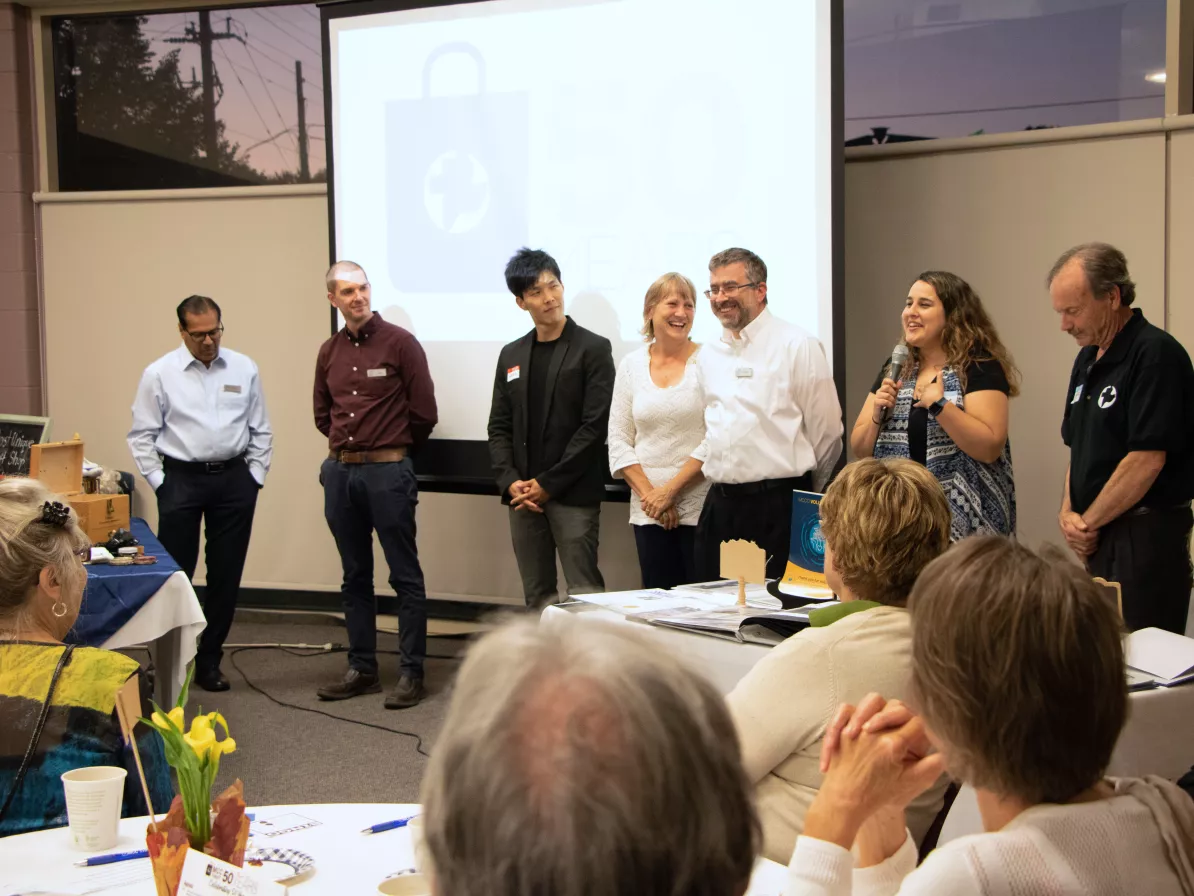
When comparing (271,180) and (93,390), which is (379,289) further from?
(93,390)

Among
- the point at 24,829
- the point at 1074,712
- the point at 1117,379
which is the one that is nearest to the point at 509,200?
the point at 1117,379

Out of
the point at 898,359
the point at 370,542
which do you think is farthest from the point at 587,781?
the point at 370,542

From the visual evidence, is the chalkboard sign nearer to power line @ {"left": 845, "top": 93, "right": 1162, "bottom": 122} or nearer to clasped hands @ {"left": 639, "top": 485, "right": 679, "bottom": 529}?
clasped hands @ {"left": 639, "top": 485, "right": 679, "bottom": 529}

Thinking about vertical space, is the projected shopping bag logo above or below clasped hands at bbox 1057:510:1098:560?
above

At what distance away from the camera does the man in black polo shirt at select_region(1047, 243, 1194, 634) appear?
9.36 feet

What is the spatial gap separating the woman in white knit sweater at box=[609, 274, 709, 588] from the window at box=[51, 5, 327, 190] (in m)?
2.64

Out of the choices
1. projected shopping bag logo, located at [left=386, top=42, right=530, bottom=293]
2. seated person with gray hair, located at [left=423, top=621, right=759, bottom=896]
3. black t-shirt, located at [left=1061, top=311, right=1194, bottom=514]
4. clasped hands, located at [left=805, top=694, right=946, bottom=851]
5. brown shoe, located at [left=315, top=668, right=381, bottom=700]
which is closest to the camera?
seated person with gray hair, located at [left=423, top=621, right=759, bottom=896]

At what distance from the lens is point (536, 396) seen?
428cm

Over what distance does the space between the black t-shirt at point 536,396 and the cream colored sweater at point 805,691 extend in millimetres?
2763

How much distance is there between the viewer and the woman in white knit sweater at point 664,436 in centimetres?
380

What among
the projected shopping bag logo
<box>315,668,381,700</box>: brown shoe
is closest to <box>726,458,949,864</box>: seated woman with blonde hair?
<box>315,668,381,700</box>: brown shoe

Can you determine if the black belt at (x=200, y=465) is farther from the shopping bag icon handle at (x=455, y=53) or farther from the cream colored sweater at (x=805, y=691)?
the cream colored sweater at (x=805, y=691)

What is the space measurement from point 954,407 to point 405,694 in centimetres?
234

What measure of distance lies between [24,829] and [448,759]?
1.24 m
